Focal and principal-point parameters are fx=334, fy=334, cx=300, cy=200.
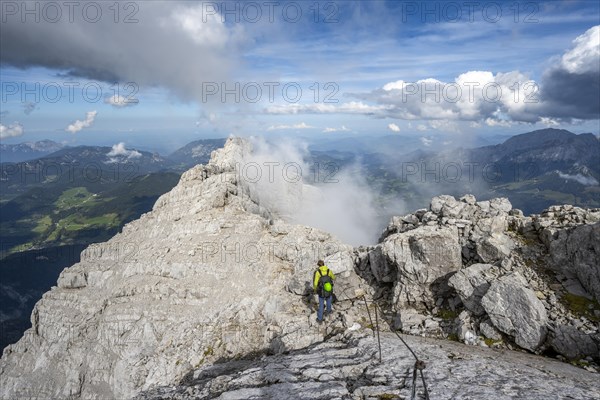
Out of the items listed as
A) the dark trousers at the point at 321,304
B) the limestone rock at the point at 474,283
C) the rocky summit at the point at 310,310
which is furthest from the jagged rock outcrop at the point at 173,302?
the limestone rock at the point at 474,283

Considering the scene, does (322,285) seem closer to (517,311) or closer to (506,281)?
(506,281)

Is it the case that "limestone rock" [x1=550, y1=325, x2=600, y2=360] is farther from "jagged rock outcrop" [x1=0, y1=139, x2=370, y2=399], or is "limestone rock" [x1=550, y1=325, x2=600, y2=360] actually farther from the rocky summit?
"jagged rock outcrop" [x1=0, y1=139, x2=370, y2=399]

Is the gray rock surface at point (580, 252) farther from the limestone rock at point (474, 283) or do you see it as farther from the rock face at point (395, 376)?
the rock face at point (395, 376)

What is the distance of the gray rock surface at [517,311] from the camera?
65.5ft

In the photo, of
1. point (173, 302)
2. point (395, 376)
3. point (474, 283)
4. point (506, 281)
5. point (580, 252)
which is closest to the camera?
point (395, 376)

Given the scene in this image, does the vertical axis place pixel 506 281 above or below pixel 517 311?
above

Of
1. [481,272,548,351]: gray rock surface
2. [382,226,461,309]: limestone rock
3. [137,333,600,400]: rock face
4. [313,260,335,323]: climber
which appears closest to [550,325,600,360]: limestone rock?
[481,272,548,351]: gray rock surface

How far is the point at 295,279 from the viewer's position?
3133 centimetres

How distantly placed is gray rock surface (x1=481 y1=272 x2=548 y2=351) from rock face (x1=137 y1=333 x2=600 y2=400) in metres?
1.41

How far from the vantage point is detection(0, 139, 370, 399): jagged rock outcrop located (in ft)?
94.9

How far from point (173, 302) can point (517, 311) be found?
28622mm

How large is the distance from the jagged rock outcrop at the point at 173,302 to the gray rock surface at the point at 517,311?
36.0 ft

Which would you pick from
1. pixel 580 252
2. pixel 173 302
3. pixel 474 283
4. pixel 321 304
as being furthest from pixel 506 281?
pixel 173 302

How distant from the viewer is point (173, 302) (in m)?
32.7
